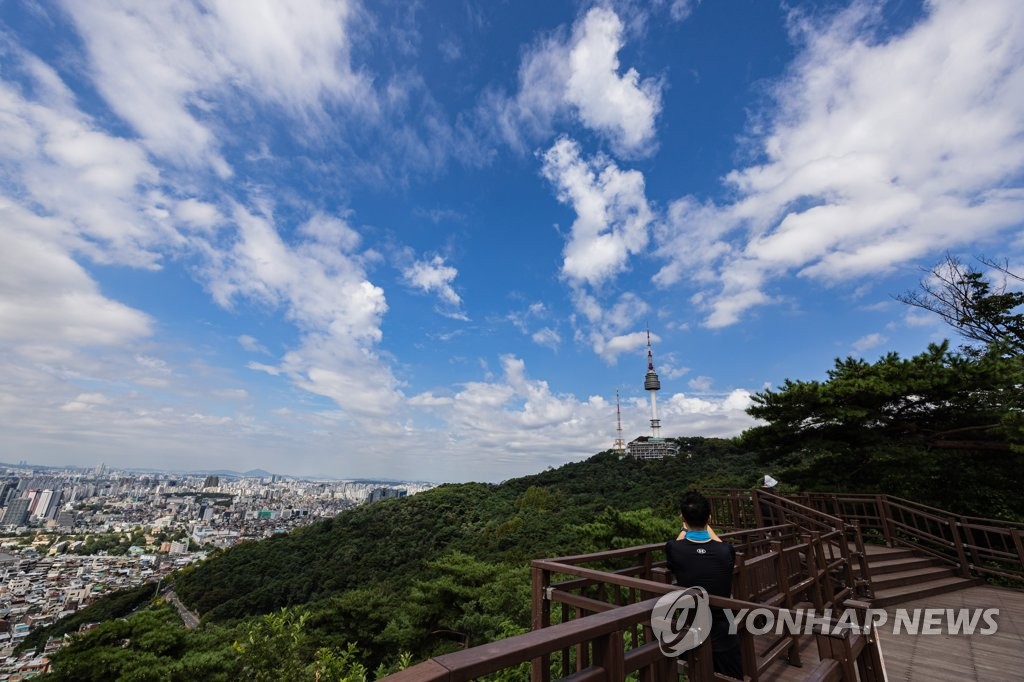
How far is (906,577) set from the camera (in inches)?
277

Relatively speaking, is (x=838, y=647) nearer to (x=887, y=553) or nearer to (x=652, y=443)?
(x=887, y=553)

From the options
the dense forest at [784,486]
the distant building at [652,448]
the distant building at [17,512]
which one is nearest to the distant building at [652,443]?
the distant building at [652,448]

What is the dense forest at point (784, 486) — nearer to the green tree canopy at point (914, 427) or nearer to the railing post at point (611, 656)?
the green tree canopy at point (914, 427)

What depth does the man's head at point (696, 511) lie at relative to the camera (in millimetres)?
3090

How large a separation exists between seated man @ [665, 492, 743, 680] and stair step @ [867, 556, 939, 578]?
20.5 feet

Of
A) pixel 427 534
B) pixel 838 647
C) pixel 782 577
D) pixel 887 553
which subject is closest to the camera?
pixel 838 647

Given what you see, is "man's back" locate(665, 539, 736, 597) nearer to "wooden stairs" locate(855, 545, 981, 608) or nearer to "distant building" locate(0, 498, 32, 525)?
"wooden stairs" locate(855, 545, 981, 608)

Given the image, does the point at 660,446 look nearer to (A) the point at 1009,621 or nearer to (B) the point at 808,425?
(B) the point at 808,425

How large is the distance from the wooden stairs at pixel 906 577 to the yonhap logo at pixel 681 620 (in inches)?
260

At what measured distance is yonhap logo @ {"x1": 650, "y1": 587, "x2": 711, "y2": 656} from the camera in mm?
1613

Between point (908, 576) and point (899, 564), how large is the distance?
418 mm

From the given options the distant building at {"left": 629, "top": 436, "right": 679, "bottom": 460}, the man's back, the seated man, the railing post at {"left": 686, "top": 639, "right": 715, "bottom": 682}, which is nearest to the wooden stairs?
the seated man

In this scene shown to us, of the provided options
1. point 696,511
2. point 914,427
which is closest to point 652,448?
point 914,427

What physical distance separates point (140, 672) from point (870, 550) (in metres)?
15.7
